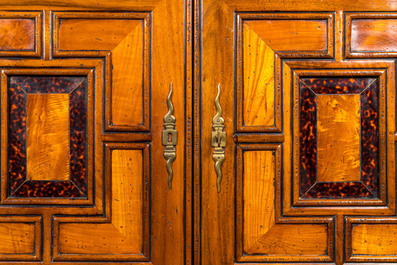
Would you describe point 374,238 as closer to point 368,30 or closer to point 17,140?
point 368,30

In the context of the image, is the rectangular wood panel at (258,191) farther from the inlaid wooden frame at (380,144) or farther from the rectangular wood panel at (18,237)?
the rectangular wood panel at (18,237)

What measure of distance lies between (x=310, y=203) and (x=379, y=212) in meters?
0.20

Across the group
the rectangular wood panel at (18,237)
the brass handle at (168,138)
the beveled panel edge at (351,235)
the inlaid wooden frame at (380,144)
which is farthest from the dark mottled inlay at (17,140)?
the beveled panel edge at (351,235)

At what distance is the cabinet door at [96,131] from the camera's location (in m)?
0.84

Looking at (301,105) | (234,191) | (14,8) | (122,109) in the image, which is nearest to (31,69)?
(14,8)

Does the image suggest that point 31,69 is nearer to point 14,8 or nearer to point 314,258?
point 14,8

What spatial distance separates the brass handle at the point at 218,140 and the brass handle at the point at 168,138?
111mm

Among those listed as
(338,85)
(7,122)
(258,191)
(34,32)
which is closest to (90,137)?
(7,122)

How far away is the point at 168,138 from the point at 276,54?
391 millimetres

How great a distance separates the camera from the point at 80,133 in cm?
85

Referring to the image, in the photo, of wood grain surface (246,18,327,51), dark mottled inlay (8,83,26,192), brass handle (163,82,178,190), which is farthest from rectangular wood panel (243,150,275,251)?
dark mottled inlay (8,83,26,192)

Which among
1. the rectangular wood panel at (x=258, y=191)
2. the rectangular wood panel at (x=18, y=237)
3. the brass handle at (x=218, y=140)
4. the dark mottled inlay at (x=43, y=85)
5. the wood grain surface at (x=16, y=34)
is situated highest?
the wood grain surface at (x=16, y=34)

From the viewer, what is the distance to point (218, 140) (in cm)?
84

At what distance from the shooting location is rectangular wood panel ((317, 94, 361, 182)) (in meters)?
0.85
